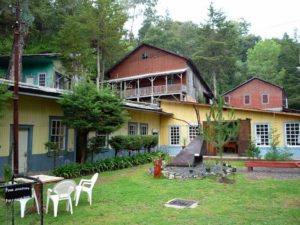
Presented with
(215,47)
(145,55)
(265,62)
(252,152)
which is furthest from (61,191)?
(265,62)

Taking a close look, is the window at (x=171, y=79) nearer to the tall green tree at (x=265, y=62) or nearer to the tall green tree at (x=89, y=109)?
the tall green tree at (x=89, y=109)

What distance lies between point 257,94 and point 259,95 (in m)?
0.27

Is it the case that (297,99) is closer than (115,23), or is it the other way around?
(115,23)

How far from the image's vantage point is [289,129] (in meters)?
14.4

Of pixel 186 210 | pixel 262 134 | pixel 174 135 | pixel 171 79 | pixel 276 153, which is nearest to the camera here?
pixel 186 210

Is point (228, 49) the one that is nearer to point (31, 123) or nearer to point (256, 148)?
point (256, 148)

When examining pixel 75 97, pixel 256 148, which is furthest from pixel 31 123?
pixel 256 148

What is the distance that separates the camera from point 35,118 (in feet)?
31.7

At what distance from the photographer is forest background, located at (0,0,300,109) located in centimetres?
2355

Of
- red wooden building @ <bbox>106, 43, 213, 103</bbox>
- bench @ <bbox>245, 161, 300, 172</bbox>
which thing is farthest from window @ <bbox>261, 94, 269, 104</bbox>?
bench @ <bbox>245, 161, 300, 172</bbox>

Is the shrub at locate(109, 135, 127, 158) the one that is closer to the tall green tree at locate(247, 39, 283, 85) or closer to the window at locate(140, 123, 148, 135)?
the window at locate(140, 123, 148, 135)

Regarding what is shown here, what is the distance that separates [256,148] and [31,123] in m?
11.9

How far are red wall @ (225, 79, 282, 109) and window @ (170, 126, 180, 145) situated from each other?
17998mm

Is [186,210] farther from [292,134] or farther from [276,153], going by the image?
[292,134]
